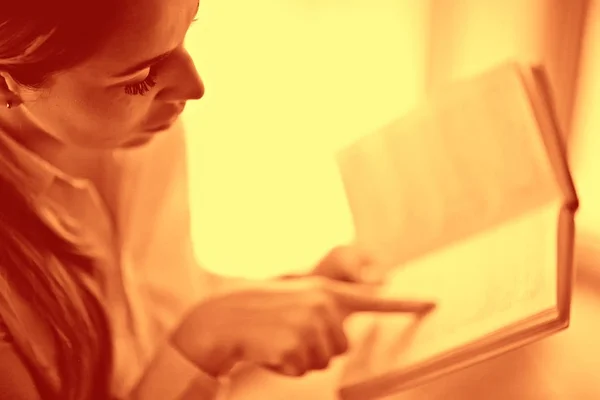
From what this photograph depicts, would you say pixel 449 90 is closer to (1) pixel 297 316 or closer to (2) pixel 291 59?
(2) pixel 291 59

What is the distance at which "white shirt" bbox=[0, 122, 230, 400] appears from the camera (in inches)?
40.4

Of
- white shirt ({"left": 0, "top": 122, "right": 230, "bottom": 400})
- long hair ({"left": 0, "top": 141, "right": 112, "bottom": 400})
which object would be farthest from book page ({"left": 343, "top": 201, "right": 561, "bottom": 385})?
long hair ({"left": 0, "top": 141, "right": 112, "bottom": 400})

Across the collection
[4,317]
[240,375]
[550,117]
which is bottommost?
[240,375]

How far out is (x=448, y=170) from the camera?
1.00m

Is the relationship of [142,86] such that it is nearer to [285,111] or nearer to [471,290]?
[285,111]

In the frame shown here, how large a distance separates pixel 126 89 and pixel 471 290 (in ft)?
1.72

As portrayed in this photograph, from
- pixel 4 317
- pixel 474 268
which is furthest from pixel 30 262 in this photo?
pixel 474 268

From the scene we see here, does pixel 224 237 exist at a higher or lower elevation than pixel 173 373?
higher

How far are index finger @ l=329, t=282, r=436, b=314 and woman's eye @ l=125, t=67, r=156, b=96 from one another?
0.36 m

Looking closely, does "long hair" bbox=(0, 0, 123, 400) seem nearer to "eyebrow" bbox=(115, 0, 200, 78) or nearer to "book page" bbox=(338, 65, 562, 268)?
"eyebrow" bbox=(115, 0, 200, 78)

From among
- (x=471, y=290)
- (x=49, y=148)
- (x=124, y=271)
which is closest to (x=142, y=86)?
(x=49, y=148)

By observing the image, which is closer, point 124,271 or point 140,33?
point 140,33

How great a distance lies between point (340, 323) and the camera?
1.03 metres

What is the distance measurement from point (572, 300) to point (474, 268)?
154 millimetres
